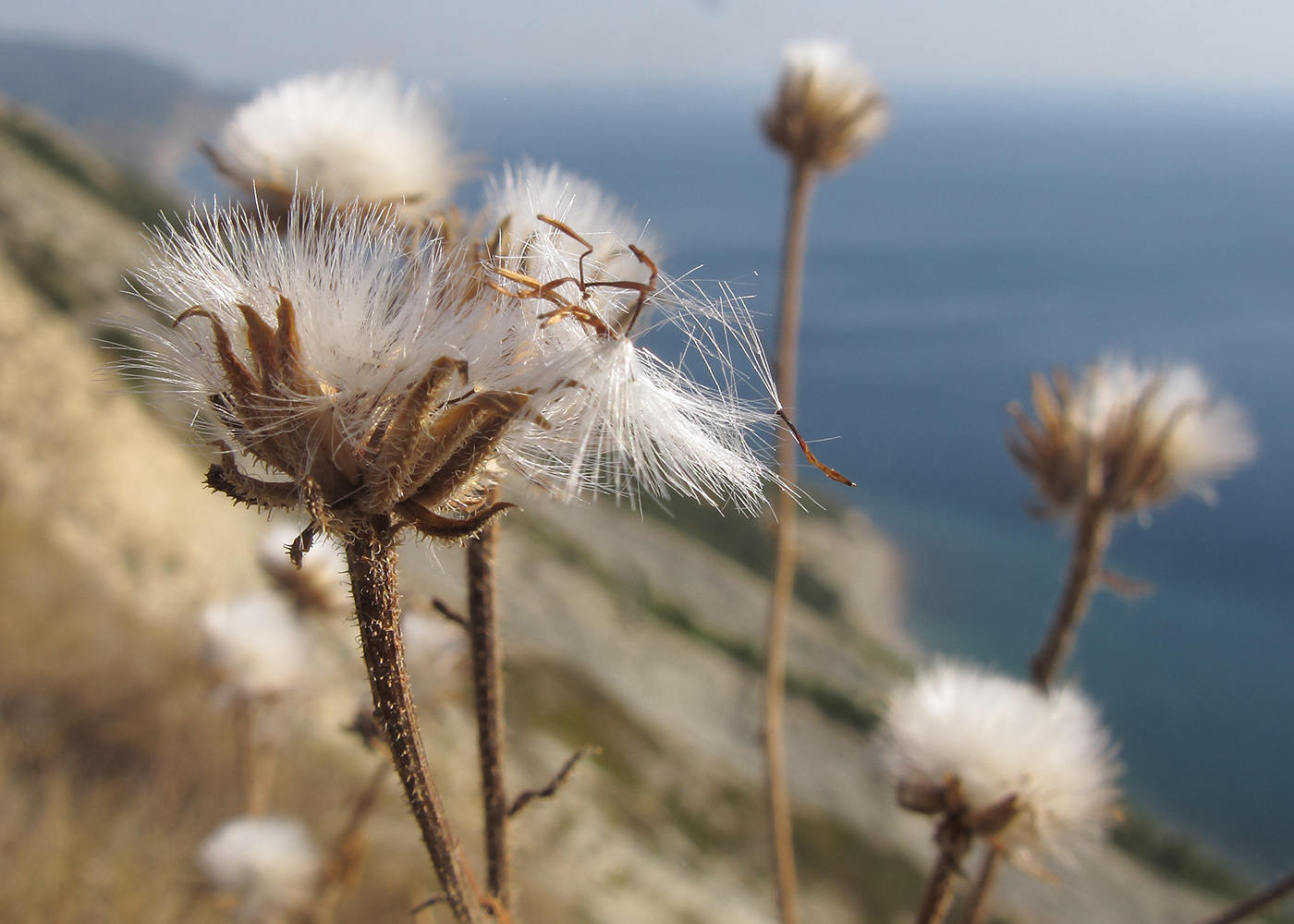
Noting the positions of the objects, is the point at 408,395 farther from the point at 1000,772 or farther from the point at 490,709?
the point at 1000,772

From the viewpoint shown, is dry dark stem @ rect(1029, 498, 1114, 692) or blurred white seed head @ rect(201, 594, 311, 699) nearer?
dry dark stem @ rect(1029, 498, 1114, 692)

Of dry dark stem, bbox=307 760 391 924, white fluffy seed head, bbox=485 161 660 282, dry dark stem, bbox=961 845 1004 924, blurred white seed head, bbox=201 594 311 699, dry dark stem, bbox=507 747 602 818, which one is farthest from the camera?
blurred white seed head, bbox=201 594 311 699

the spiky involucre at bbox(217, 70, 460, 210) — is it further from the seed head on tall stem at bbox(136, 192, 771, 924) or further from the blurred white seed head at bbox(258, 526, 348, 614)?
the blurred white seed head at bbox(258, 526, 348, 614)

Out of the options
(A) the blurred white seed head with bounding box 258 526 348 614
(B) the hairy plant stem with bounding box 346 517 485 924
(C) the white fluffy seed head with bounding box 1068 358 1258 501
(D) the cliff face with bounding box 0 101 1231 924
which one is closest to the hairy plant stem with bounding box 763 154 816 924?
(D) the cliff face with bounding box 0 101 1231 924

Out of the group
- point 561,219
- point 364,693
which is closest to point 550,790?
point 364,693

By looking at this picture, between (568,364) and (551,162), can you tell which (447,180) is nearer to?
(551,162)

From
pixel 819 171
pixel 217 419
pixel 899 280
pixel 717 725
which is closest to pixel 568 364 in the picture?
pixel 217 419
